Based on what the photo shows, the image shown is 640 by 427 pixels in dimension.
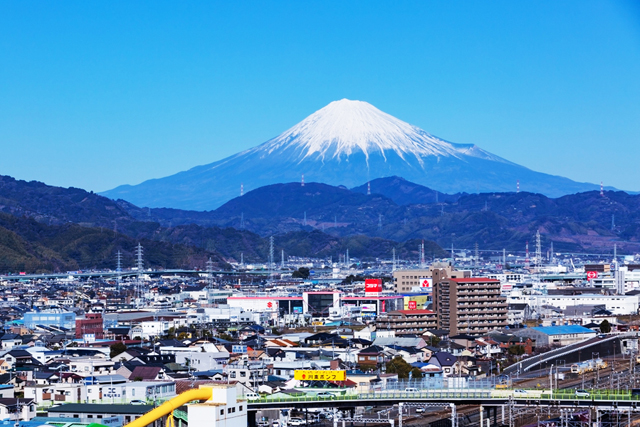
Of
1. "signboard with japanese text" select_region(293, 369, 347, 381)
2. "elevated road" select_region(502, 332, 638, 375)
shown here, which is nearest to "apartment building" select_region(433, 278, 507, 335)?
"elevated road" select_region(502, 332, 638, 375)

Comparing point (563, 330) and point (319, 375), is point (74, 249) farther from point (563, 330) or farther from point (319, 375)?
point (319, 375)

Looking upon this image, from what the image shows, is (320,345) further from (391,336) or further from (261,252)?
(261,252)

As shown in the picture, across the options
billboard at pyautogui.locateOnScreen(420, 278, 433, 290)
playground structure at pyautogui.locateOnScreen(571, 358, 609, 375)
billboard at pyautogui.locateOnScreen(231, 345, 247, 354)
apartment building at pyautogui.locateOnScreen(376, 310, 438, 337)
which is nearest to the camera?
playground structure at pyautogui.locateOnScreen(571, 358, 609, 375)

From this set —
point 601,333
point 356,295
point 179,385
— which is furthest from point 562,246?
point 179,385

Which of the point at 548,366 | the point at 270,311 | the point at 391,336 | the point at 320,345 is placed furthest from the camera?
the point at 270,311

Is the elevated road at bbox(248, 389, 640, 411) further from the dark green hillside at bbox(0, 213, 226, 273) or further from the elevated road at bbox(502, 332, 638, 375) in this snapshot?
the dark green hillside at bbox(0, 213, 226, 273)

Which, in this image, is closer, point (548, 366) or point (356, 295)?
point (548, 366)

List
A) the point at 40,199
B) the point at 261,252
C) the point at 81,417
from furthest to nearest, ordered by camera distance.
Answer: the point at 40,199, the point at 261,252, the point at 81,417

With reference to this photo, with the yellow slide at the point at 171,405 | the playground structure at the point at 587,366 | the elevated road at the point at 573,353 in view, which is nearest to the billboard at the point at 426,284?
the elevated road at the point at 573,353
